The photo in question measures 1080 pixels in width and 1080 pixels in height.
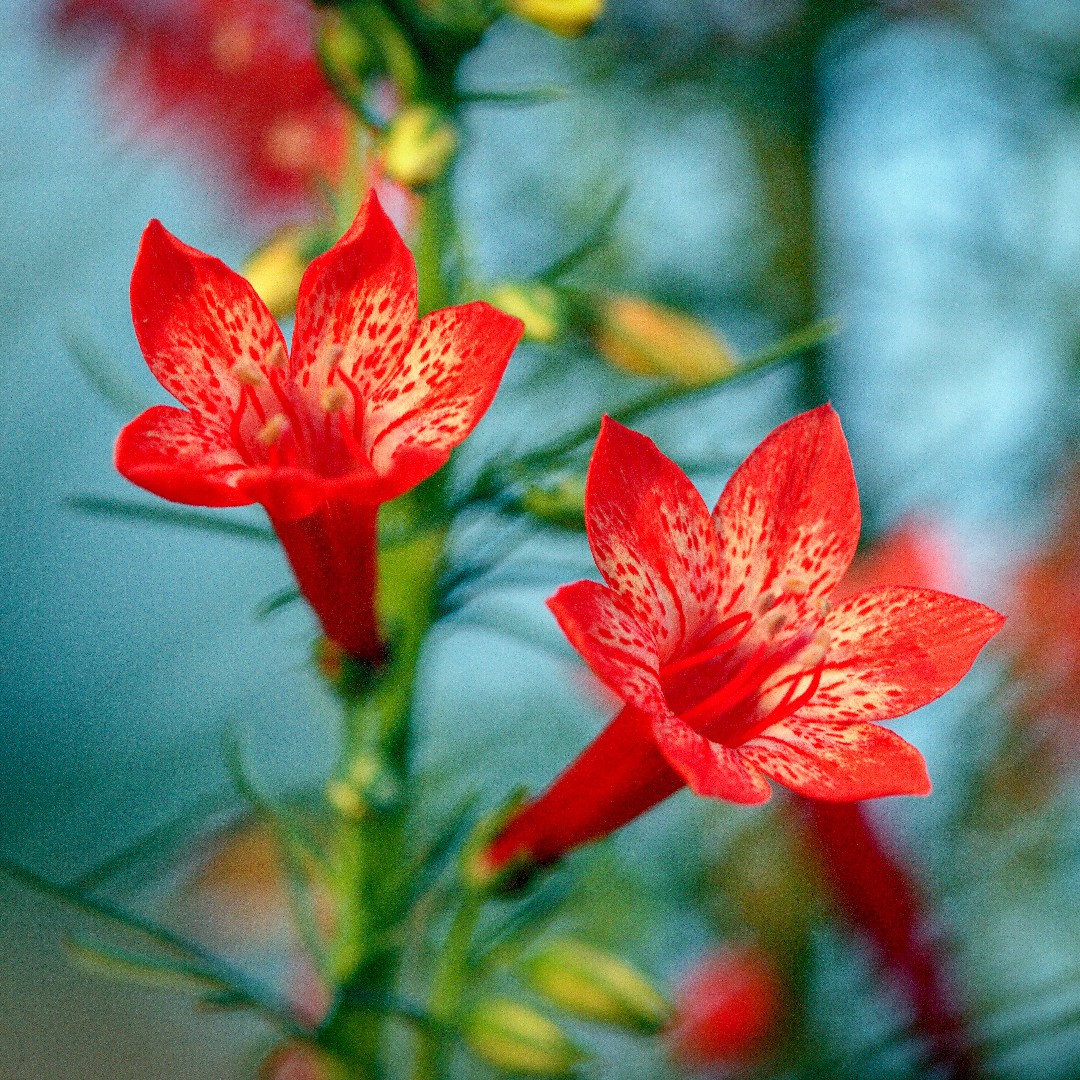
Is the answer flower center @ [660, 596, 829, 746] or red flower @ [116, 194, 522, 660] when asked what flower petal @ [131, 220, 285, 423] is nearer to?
red flower @ [116, 194, 522, 660]

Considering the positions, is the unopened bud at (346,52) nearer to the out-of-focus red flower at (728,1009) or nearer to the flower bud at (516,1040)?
the flower bud at (516,1040)

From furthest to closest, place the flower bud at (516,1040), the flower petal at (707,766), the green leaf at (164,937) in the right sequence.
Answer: the flower bud at (516,1040) < the green leaf at (164,937) < the flower petal at (707,766)

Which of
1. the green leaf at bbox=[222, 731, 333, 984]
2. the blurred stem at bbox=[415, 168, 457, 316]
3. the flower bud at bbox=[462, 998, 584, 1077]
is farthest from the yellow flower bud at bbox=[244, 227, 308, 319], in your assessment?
the flower bud at bbox=[462, 998, 584, 1077]

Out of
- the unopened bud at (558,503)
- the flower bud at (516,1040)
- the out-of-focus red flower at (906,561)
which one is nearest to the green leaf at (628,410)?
the unopened bud at (558,503)

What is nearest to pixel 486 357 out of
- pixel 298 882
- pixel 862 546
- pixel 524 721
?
pixel 298 882

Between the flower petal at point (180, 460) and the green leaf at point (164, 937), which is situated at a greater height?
the flower petal at point (180, 460)

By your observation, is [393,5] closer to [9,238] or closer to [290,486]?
[290,486]

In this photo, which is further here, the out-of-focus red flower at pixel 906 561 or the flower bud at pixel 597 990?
the out-of-focus red flower at pixel 906 561
